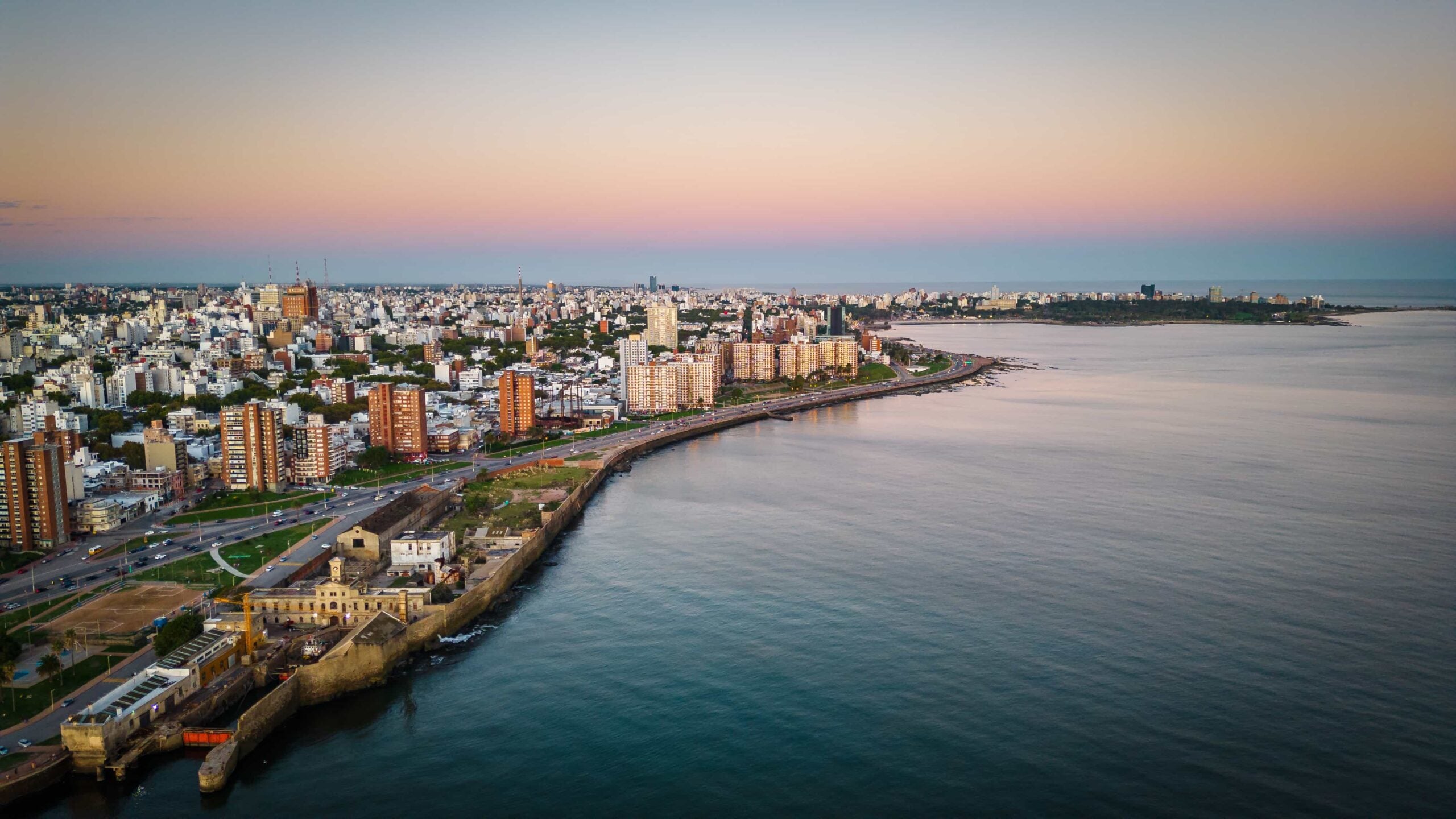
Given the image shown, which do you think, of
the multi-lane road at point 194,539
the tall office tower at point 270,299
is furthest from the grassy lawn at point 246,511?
the tall office tower at point 270,299

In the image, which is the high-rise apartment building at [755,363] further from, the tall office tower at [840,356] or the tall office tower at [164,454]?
the tall office tower at [164,454]

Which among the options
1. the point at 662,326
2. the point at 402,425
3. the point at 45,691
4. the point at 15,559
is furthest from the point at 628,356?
→ the point at 45,691

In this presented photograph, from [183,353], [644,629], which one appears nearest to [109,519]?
[644,629]

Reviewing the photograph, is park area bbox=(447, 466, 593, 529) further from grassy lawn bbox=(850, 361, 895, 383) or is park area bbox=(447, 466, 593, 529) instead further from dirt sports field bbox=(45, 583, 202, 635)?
grassy lawn bbox=(850, 361, 895, 383)

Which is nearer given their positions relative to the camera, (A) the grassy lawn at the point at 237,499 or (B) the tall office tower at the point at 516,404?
(A) the grassy lawn at the point at 237,499

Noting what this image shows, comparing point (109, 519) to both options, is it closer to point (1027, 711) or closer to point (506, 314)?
point (1027, 711)

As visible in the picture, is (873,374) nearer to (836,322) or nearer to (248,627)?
(836,322)

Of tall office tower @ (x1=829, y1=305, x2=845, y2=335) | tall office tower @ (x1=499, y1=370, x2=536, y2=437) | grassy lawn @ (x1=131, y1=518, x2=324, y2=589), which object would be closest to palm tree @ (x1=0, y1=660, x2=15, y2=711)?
grassy lawn @ (x1=131, y1=518, x2=324, y2=589)
